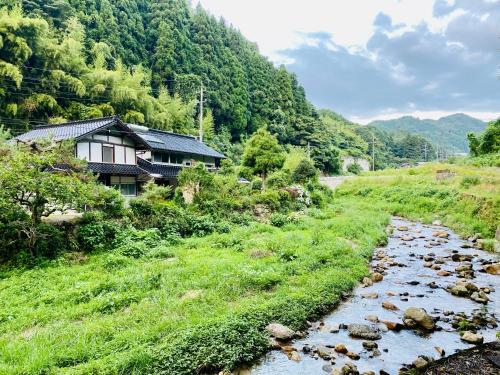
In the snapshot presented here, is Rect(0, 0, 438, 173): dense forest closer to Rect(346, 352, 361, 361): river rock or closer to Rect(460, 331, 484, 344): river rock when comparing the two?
Rect(346, 352, 361, 361): river rock

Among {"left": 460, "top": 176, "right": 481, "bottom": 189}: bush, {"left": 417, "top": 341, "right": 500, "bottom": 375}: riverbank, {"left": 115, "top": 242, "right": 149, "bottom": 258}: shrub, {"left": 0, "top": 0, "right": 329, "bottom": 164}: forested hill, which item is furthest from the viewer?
{"left": 0, "top": 0, "right": 329, "bottom": 164}: forested hill

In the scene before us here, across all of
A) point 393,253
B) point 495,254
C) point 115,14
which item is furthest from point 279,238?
point 115,14

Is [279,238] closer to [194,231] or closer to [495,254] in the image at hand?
[194,231]

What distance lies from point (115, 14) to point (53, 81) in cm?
2565

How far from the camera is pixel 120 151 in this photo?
26.4m

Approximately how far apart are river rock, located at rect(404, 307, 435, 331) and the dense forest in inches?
1258

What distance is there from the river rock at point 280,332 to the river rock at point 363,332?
5.01 ft

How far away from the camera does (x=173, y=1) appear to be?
197 ft

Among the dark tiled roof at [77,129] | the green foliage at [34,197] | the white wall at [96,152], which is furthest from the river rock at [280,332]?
the white wall at [96,152]

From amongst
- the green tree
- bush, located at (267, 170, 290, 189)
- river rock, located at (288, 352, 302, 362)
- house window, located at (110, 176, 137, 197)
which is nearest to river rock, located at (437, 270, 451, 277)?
river rock, located at (288, 352, 302, 362)

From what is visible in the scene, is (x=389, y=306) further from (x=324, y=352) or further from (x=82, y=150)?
(x=82, y=150)

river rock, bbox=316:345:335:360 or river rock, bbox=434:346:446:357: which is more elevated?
river rock, bbox=434:346:446:357

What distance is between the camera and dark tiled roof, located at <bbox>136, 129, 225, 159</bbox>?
3048cm

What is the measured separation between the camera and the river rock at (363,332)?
28.3ft
